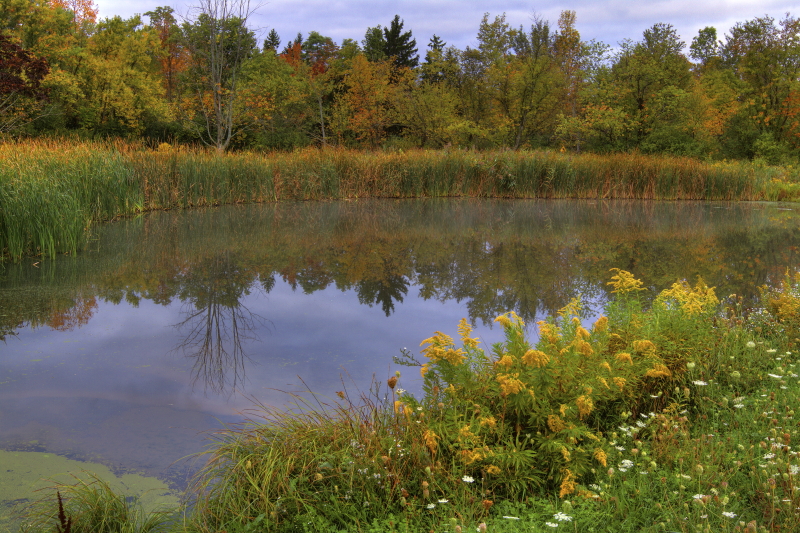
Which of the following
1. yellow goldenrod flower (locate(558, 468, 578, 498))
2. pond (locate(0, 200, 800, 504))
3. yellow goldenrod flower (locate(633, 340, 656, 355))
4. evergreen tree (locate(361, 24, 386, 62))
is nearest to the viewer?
yellow goldenrod flower (locate(558, 468, 578, 498))

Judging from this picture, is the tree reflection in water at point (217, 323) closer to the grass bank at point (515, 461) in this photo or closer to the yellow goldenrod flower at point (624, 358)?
the grass bank at point (515, 461)

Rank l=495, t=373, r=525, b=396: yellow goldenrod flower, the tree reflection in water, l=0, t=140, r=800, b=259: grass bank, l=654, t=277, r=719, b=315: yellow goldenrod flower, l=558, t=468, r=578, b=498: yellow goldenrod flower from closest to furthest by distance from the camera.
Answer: l=558, t=468, r=578, b=498: yellow goldenrod flower, l=495, t=373, r=525, b=396: yellow goldenrod flower, l=654, t=277, r=719, b=315: yellow goldenrod flower, the tree reflection in water, l=0, t=140, r=800, b=259: grass bank

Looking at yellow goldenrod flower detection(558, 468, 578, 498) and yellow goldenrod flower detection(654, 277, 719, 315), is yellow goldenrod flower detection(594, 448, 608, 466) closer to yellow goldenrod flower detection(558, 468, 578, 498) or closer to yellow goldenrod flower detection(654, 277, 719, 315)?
yellow goldenrod flower detection(558, 468, 578, 498)

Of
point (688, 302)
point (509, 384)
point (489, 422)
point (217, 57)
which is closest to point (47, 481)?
point (489, 422)

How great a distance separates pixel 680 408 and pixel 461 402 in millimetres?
1442

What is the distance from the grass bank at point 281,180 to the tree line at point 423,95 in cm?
793

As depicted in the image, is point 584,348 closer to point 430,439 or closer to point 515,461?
point 515,461

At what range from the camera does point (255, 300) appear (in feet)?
21.3

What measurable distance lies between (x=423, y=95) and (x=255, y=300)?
26627 millimetres

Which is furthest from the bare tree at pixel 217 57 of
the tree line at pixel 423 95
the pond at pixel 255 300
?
the pond at pixel 255 300

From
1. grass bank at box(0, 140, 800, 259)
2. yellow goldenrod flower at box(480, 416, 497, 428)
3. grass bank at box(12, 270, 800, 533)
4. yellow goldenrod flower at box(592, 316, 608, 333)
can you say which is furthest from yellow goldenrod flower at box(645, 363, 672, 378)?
grass bank at box(0, 140, 800, 259)

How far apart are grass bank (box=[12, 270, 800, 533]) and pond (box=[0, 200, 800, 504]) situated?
1.86 feet

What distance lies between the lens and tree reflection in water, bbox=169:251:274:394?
445 centimetres

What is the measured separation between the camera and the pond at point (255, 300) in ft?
12.1
